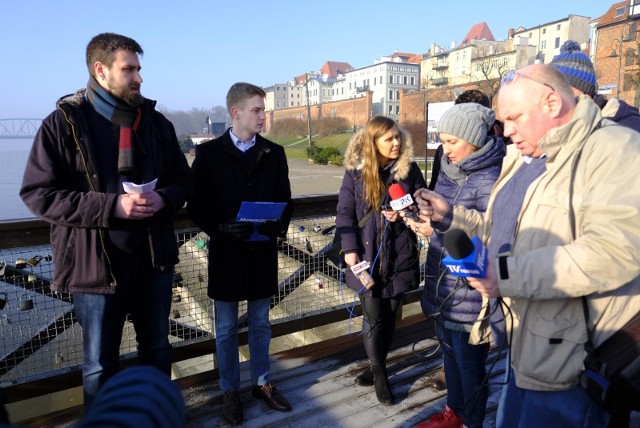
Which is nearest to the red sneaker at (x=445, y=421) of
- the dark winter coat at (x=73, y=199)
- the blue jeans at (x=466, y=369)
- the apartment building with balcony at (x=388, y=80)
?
the blue jeans at (x=466, y=369)

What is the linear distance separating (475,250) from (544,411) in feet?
2.29

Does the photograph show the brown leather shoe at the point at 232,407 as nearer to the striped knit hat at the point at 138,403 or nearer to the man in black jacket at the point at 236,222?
the man in black jacket at the point at 236,222

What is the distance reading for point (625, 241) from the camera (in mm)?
1373

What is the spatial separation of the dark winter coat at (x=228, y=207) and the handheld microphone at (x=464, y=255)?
5.42 ft

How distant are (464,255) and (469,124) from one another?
1214 millimetres

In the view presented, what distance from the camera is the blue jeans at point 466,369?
2.54 metres

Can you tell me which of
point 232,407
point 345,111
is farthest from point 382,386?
point 345,111

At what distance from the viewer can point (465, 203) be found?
2.49 metres

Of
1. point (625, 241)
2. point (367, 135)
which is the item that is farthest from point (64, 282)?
point (625, 241)

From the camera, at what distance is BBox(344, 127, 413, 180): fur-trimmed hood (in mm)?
3002

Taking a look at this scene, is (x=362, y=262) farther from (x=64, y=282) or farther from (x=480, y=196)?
(x=64, y=282)

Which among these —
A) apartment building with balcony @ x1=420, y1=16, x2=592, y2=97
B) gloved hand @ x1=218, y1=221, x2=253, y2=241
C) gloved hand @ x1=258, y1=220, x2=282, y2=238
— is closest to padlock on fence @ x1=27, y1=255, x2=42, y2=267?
gloved hand @ x1=218, y1=221, x2=253, y2=241

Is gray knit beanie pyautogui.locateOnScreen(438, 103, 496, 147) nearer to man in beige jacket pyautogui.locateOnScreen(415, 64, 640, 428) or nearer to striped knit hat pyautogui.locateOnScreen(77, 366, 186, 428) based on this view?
man in beige jacket pyautogui.locateOnScreen(415, 64, 640, 428)

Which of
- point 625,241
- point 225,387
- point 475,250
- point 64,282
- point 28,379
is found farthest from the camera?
point 225,387
